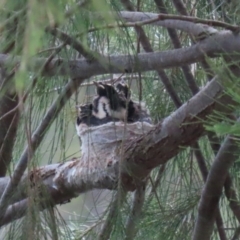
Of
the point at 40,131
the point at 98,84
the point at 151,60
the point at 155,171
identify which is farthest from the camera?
the point at 155,171

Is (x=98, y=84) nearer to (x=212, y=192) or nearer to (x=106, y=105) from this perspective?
(x=106, y=105)

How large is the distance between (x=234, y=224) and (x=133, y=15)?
837mm

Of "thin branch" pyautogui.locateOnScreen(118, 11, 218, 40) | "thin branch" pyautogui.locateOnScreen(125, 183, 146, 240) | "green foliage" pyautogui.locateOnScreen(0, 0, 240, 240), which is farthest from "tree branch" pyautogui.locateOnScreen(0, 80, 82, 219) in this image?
"thin branch" pyautogui.locateOnScreen(125, 183, 146, 240)

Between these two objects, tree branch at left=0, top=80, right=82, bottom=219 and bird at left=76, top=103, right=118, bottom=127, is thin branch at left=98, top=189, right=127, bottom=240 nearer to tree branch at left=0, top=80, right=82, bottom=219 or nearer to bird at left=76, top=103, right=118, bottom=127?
tree branch at left=0, top=80, right=82, bottom=219

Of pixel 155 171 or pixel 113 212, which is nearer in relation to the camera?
pixel 113 212

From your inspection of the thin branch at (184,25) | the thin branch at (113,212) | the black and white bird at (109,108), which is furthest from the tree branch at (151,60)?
the black and white bird at (109,108)

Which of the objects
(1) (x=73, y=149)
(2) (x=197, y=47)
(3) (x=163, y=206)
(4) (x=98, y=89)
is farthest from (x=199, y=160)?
(1) (x=73, y=149)

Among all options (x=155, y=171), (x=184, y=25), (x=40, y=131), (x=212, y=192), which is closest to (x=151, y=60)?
(x=184, y=25)

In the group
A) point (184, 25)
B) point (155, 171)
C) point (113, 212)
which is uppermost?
point (184, 25)

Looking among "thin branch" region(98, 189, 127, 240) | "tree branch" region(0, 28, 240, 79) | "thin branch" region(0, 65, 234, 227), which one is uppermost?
"tree branch" region(0, 28, 240, 79)

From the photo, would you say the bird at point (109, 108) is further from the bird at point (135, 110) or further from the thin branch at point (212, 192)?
the thin branch at point (212, 192)

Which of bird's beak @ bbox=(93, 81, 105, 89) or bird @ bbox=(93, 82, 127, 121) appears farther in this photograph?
bird @ bbox=(93, 82, 127, 121)

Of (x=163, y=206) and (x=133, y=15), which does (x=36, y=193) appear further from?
(x=163, y=206)

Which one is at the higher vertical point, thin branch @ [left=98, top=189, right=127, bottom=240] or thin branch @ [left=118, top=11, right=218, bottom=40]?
thin branch @ [left=118, top=11, right=218, bottom=40]
